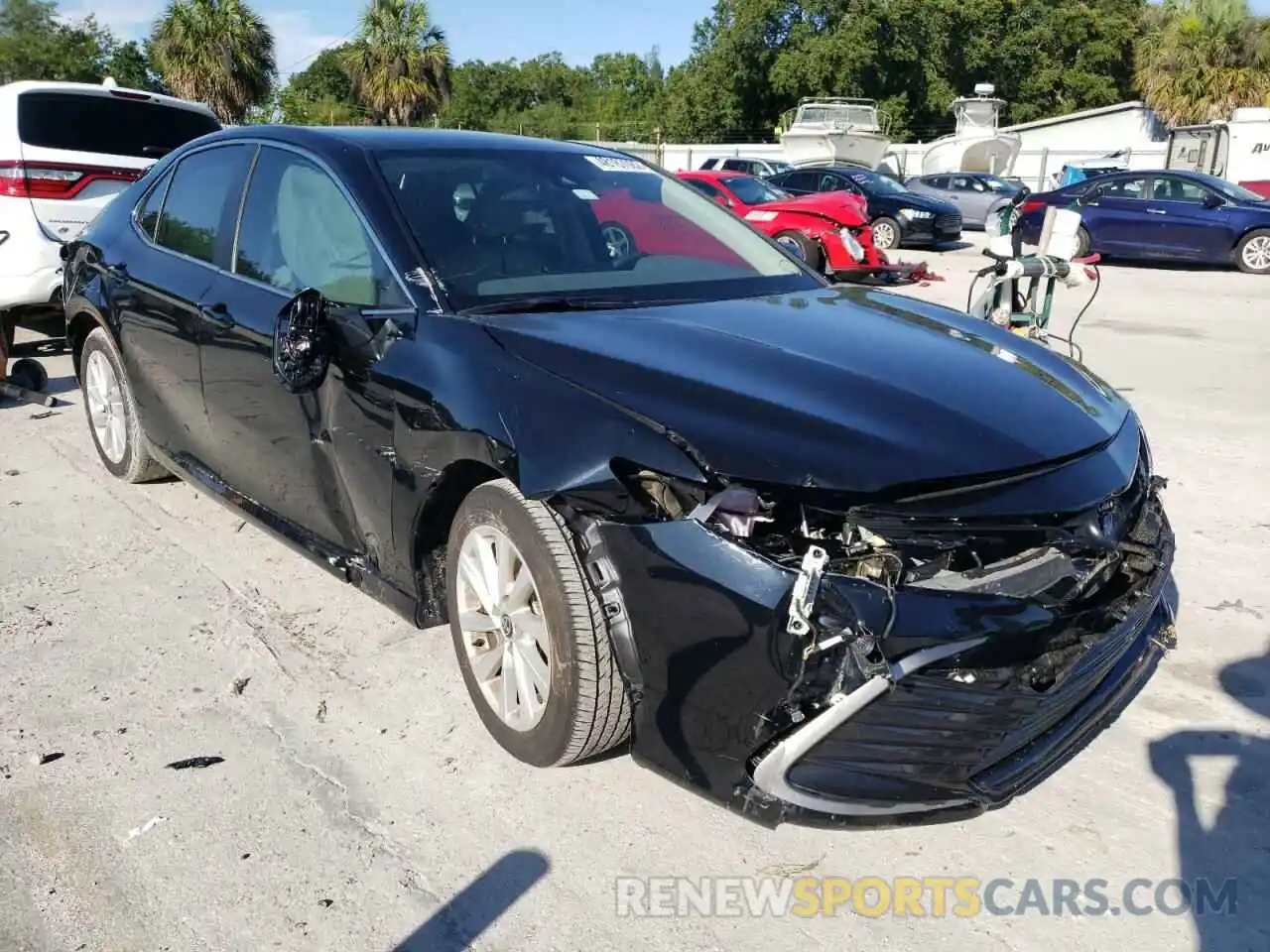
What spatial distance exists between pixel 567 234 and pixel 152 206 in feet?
7.08

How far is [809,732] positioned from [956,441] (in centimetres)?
76

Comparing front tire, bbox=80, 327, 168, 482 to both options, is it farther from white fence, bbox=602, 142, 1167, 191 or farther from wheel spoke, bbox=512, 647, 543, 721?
white fence, bbox=602, 142, 1167, 191

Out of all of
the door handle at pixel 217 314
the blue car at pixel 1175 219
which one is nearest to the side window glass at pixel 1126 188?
the blue car at pixel 1175 219

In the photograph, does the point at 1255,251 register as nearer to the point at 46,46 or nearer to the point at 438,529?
the point at 438,529

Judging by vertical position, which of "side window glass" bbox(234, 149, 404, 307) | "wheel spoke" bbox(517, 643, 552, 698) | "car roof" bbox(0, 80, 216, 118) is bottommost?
"wheel spoke" bbox(517, 643, 552, 698)

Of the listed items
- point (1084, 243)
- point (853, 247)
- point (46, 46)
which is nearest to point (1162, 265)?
point (1084, 243)

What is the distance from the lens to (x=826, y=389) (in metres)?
2.56

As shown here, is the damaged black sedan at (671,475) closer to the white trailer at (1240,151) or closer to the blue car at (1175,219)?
the blue car at (1175,219)

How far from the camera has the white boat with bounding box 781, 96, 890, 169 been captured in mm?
31469

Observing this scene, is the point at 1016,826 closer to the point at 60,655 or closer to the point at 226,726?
the point at 226,726

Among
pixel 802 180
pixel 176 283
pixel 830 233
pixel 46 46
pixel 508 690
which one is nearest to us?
pixel 508 690

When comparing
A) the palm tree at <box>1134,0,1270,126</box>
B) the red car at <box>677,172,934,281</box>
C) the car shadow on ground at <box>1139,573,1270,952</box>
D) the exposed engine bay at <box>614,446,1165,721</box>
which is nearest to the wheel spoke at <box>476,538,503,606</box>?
the exposed engine bay at <box>614,446,1165,721</box>

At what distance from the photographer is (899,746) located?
215 cm

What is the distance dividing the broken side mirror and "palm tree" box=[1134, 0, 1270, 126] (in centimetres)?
4293
